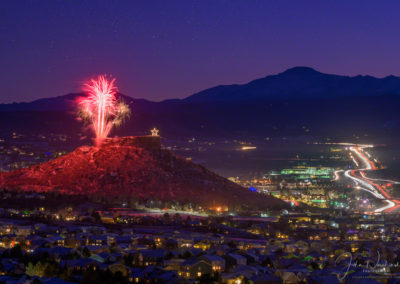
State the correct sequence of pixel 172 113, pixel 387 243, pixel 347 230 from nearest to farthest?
pixel 387 243
pixel 347 230
pixel 172 113

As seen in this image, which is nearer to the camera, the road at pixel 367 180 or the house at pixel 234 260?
the house at pixel 234 260

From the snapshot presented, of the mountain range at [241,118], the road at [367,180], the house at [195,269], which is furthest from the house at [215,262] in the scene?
the mountain range at [241,118]

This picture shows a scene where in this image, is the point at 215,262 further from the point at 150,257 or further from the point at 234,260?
the point at 150,257

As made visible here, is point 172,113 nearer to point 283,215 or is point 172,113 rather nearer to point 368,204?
point 368,204

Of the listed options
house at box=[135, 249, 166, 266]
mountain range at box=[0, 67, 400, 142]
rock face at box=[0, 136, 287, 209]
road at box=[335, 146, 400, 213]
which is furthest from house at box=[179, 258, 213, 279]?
mountain range at box=[0, 67, 400, 142]

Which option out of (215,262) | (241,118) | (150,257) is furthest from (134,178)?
(241,118)

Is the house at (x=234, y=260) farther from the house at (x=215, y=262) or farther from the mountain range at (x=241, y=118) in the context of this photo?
the mountain range at (x=241, y=118)

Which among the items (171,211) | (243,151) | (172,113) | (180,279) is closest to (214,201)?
(171,211)
